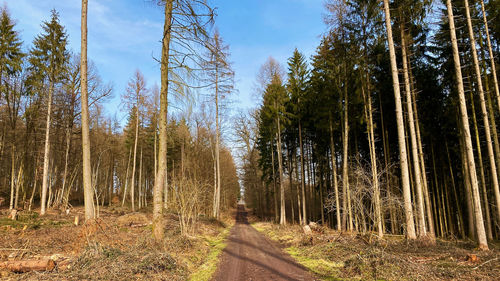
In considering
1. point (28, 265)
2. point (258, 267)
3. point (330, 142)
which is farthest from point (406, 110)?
point (28, 265)

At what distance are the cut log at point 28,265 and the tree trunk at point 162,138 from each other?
2899 millimetres

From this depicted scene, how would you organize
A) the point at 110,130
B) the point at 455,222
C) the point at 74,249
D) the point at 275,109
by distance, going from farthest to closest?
the point at 110,130
the point at 275,109
the point at 455,222
the point at 74,249

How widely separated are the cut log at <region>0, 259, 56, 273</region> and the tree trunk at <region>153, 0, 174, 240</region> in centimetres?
290

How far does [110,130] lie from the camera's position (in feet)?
105

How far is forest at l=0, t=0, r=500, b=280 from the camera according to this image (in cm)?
778

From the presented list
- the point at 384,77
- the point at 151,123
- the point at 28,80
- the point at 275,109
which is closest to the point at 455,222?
the point at 384,77

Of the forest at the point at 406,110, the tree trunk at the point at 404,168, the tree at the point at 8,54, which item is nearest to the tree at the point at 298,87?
the forest at the point at 406,110

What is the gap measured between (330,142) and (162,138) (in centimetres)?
1289

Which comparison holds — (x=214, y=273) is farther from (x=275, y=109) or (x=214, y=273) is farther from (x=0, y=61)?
(x=0, y=61)

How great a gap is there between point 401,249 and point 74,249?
33.3ft

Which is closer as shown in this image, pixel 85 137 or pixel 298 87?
pixel 85 137

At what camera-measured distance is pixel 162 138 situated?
8617 millimetres

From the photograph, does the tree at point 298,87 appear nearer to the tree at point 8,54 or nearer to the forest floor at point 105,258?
the forest floor at point 105,258

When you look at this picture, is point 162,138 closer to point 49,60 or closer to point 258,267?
point 258,267
